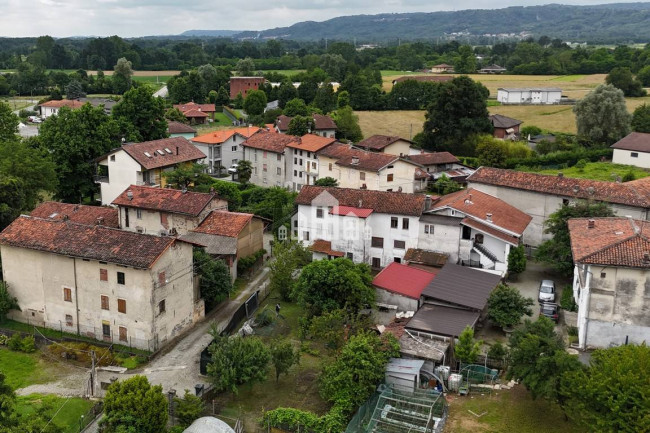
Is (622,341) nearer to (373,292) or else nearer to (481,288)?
(481,288)

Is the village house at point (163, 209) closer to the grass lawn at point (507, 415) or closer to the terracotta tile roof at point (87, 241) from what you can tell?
the terracotta tile roof at point (87, 241)

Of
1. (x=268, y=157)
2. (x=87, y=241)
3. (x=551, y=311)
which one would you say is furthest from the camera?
(x=268, y=157)

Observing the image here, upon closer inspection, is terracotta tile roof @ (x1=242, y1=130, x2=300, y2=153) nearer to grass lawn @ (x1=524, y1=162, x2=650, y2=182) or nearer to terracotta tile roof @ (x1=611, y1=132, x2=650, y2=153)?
grass lawn @ (x1=524, y1=162, x2=650, y2=182)

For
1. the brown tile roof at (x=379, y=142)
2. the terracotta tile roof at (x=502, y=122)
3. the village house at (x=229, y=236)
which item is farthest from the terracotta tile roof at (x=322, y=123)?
the village house at (x=229, y=236)

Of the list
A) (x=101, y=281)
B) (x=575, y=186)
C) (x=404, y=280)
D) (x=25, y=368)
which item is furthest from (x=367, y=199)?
(x=25, y=368)

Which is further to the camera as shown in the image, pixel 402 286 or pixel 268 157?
pixel 268 157

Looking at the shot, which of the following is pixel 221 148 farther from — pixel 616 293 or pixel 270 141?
pixel 616 293
